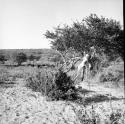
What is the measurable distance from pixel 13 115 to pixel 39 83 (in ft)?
10.4

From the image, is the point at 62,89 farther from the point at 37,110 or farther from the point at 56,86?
the point at 37,110

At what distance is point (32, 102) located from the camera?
6.99m

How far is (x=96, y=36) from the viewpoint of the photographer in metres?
15.3

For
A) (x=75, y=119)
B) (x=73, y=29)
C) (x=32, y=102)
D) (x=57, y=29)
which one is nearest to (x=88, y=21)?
(x=73, y=29)

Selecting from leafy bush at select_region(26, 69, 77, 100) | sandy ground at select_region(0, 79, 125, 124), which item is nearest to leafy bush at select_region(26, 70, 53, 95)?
leafy bush at select_region(26, 69, 77, 100)

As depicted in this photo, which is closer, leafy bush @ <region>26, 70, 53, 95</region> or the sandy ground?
the sandy ground

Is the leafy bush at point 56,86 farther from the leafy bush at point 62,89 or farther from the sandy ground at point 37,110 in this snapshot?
the sandy ground at point 37,110

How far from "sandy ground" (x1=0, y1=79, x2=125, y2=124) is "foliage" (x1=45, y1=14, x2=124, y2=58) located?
854cm

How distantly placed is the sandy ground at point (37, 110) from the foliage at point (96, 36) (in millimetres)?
8539

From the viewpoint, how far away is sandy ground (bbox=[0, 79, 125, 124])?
5.23 metres

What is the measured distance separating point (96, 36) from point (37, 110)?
10.5 metres

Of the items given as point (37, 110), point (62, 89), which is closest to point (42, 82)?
point (62, 89)

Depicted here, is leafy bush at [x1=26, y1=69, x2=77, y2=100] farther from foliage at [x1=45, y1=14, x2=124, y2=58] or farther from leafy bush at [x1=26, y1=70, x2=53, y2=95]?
foliage at [x1=45, y1=14, x2=124, y2=58]

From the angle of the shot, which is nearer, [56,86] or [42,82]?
[56,86]
